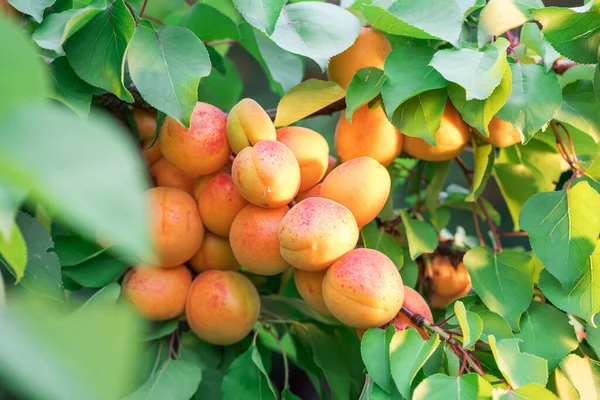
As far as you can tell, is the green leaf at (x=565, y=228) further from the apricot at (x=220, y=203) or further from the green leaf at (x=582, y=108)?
the apricot at (x=220, y=203)

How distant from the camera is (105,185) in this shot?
109mm

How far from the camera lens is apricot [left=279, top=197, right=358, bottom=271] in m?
0.40

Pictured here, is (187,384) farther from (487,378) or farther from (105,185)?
(105,185)

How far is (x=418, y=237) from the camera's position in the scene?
0.50 meters

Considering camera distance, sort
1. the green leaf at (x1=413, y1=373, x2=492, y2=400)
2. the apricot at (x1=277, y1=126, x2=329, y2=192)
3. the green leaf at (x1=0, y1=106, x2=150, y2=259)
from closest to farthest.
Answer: the green leaf at (x1=0, y1=106, x2=150, y2=259) < the green leaf at (x1=413, y1=373, x2=492, y2=400) < the apricot at (x1=277, y1=126, x2=329, y2=192)

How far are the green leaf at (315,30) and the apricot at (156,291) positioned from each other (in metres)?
0.19

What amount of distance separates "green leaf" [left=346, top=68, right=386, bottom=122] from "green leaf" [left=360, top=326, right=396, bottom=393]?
0.14m

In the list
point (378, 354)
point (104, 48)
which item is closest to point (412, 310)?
point (378, 354)

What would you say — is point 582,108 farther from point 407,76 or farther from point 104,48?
point 104,48

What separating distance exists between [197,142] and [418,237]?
0.60ft

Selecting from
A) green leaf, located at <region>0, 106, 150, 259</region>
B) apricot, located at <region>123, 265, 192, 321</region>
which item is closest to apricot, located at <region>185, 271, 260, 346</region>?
apricot, located at <region>123, 265, 192, 321</region>

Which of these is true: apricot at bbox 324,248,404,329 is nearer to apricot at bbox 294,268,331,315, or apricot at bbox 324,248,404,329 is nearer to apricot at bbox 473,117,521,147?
apricot at bbox 294,268,331,315

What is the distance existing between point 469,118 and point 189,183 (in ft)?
0.70

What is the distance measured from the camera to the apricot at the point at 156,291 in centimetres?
48
